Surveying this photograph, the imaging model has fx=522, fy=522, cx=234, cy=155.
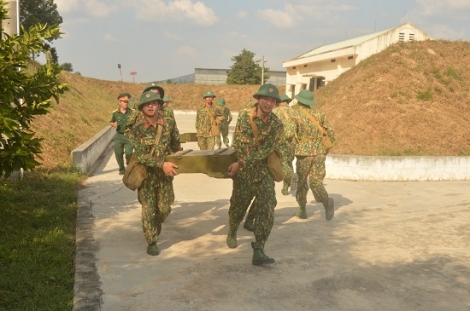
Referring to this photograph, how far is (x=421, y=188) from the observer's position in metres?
10.6

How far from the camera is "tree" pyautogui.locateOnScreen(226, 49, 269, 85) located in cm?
6147

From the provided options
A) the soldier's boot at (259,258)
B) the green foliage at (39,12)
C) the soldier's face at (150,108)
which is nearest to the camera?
the soldier's boot at (259,258)

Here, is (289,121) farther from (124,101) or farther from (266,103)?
(124,101)

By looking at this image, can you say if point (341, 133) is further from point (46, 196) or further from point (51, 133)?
point (46, 196)

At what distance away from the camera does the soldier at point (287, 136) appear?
7.47 meters

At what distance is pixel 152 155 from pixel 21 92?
5.24 ft

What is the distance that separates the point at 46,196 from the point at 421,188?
7.15 meters

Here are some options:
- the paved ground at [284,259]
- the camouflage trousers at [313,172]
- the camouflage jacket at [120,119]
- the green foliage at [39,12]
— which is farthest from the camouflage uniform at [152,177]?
the green foliage at [39,12]

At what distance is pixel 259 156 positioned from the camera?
5.24m

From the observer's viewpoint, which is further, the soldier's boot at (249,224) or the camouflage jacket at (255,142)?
the soldier's boot at (249,224)

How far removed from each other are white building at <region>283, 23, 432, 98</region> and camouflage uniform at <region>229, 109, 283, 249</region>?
22055 mm

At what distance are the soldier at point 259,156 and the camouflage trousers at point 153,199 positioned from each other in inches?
31.7

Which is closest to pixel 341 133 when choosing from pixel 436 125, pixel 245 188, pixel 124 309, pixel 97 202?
pixel 436 125

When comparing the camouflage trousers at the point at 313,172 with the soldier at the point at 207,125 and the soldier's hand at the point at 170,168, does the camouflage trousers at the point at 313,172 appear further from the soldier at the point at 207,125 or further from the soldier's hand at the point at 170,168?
the soldier at the point at 207,125
